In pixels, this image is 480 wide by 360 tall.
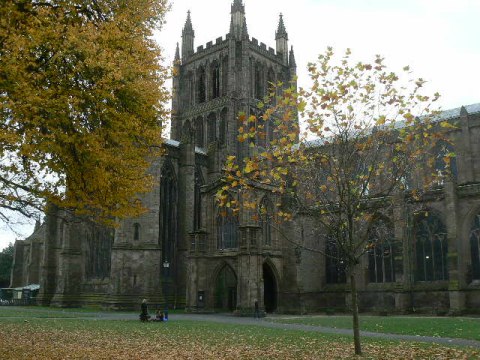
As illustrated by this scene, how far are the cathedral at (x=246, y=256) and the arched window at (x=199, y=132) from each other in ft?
32.1

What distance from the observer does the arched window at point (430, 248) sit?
1404 inches

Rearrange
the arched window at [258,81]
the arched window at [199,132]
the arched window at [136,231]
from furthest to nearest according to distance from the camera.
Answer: the arched window at [258,81] < the arched window at [199,132] < the arched window at [136,231]

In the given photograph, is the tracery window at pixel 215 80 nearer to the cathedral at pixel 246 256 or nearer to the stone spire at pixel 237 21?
the stone spire at pixel 237 21

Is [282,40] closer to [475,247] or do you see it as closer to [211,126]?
[211,126]

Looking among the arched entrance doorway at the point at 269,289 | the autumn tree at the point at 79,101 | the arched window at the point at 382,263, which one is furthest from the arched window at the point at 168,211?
the autumn tree at the point at 79,101

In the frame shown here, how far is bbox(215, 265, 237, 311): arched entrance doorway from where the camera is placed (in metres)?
39.6

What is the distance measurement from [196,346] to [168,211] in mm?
32212

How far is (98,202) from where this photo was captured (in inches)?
552

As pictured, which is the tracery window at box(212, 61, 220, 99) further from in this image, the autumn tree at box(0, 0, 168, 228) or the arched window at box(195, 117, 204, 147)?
the autumn tree at box(0, 0, 168, 228)

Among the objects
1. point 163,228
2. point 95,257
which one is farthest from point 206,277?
point 95,257

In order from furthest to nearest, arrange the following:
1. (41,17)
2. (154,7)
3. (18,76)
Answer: (154,7) → (41,17) → (18,76)

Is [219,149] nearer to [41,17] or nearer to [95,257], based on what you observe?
[95,257]

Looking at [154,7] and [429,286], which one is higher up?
[154,7]

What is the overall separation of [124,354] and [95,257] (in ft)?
117
